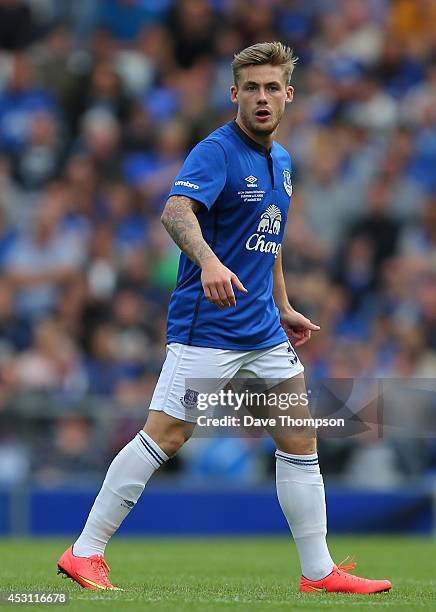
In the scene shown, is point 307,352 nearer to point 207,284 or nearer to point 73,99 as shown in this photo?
point 73,99

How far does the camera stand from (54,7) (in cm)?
1747

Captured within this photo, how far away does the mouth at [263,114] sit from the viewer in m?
5.95

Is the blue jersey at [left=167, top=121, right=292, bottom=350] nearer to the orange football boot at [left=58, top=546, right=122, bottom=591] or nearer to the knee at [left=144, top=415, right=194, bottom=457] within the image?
the knee at [left=144, top=415, right=194, bottom=457]

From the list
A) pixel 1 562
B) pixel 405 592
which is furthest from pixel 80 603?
pixel 1 562

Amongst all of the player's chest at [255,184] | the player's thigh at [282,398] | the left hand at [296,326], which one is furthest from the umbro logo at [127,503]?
the player's chest at [255,184]

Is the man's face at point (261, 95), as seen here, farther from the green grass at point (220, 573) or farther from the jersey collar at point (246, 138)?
the green grass at point (220, 573)

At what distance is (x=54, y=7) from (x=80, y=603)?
43.5 ft

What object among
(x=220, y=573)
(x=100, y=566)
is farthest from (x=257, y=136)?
(x=220, y=573)

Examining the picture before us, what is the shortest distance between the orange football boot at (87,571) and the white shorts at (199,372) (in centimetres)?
70

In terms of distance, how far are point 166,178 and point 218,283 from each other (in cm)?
928

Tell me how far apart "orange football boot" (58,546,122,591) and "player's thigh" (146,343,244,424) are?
27.9 inches

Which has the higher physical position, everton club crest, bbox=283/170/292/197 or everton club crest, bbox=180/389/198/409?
everton club crest, bbox=283/170/292/197

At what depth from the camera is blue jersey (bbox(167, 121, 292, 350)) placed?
5.91 m

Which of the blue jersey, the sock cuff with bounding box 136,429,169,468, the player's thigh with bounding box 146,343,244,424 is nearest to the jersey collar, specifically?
the blue jersey
